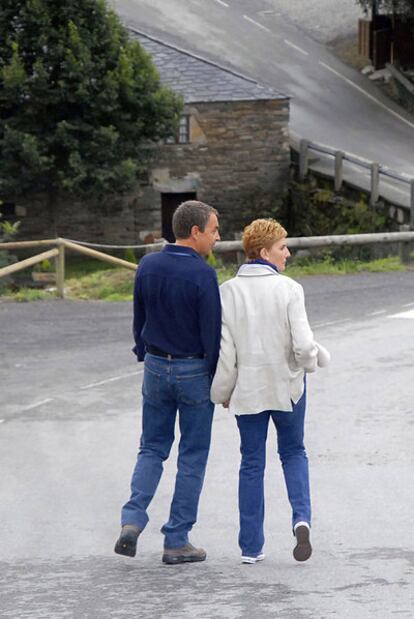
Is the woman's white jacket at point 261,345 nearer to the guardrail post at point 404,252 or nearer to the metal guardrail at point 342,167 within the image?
the guardrail post at point 404,252

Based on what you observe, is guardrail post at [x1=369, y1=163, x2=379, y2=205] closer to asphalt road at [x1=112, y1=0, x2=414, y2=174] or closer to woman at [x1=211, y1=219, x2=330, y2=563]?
asphalt road at [x1=112, y1=0, x2=414, y2=174]

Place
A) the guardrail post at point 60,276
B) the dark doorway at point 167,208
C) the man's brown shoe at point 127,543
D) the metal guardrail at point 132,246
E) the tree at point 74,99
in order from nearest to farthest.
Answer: the man's brown shoe at point 127,543, the metal guardrail at point 132,246, the guardrail post at point 60,276, the tree at point 74,99, the dark doorway at point 167,208

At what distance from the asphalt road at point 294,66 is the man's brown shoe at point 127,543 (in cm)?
3484

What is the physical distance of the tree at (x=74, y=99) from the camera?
37844 mm

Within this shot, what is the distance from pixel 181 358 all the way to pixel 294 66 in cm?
4410

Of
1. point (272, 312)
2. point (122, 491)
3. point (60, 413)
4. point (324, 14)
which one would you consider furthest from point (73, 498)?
point (324, 14)

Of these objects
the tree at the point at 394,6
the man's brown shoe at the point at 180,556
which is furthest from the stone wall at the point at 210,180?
the man's brown shoe at the point at 180,556

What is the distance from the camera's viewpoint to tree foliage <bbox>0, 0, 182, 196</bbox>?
124 feet

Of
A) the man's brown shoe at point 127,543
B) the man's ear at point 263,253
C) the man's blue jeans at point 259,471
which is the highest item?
the man's ear at point 263,253

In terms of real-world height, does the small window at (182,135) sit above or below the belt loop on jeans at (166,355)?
above

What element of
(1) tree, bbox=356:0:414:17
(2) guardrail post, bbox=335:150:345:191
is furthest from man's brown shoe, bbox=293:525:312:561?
A: (1) tree, bbox=356:0:414:17

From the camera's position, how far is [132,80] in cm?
3794

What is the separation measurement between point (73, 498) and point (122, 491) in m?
0.35

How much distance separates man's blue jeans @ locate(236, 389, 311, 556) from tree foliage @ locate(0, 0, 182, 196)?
30.1 metres
